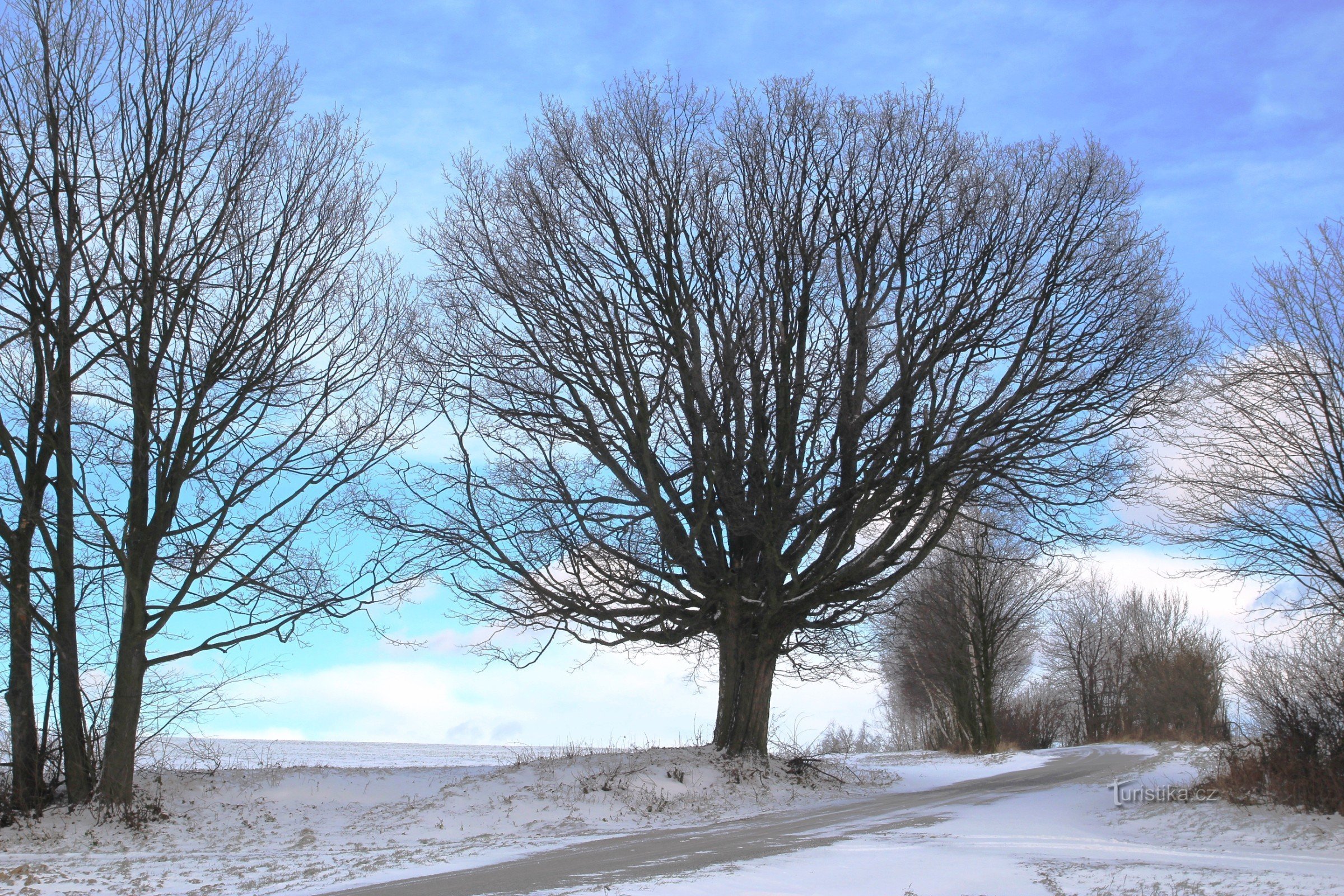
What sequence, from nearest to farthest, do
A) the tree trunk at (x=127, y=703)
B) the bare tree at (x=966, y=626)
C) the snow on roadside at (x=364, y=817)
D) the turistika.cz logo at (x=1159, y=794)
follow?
the snow on roadside at (x=364, y=817) → the turistika.cz logo at (x=1159, y=794) → the tree trunk at (x=127, y=703) → the bare tree at (x=966, y=626)

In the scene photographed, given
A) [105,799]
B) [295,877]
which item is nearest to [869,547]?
[295,877]

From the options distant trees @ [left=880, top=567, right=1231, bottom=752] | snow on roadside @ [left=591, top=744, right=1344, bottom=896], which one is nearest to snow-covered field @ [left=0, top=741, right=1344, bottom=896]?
snow on roadside @ [left=591, top=744, right=1344, bottom=896]

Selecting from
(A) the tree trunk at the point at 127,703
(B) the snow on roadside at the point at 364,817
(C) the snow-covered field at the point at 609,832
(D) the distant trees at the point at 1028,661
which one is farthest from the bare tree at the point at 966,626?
(A) the tree trunk at the point at 127,703

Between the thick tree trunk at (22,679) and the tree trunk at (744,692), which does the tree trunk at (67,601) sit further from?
the tree trunk at (744,692)

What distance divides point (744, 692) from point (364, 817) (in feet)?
20.3

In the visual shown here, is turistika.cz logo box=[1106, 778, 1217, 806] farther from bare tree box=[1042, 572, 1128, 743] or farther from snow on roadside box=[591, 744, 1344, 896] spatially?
bare tree box=[1042, 572, 1128, 743]

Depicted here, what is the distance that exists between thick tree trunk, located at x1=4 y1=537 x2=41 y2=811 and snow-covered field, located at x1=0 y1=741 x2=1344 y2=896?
0.88m

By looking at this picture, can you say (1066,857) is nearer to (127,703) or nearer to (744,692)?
(744,692)

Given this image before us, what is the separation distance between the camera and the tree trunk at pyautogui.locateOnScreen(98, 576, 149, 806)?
11.7 m

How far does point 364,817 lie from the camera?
38.8 feet

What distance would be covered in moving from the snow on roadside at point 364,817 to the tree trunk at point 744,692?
1.75ft

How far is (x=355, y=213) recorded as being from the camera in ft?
48.1

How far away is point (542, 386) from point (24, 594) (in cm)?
775

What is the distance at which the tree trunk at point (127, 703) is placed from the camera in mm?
11719
